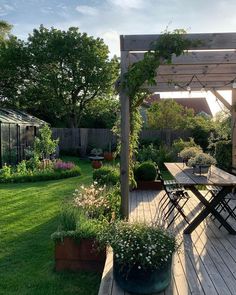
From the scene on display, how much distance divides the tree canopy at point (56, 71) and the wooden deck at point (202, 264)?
1639 cm

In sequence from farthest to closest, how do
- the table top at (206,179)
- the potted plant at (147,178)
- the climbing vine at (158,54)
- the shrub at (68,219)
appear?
the potted plant at (147,178) < the table top at (206,179) < the climbing vine at (158,54) < the shrub at (68,219)

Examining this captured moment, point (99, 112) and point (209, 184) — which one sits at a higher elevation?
point (99, 112)

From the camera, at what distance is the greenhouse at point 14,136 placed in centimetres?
1311

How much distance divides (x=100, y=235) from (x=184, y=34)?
8.75 ft

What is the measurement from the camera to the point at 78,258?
13.3ft

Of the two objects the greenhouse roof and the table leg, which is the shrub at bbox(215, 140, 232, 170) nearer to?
the table leg

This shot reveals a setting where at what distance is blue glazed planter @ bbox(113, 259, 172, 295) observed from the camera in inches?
121

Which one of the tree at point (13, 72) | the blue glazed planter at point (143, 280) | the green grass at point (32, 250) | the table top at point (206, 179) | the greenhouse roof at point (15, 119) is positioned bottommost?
the green grass at point (32, 250)

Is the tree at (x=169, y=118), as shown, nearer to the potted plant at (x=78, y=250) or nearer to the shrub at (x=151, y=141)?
the shrub at (x=151, y=141)

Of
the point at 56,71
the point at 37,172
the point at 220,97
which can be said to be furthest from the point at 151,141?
the point at 220,97

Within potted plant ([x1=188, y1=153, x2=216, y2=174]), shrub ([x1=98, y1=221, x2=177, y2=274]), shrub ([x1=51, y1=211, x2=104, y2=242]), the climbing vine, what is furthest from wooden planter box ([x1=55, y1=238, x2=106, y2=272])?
potted plant ([x1=188, y1=153, x2=216, y2=174])

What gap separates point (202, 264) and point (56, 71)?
19.1 m

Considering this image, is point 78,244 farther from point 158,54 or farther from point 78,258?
point 158,54

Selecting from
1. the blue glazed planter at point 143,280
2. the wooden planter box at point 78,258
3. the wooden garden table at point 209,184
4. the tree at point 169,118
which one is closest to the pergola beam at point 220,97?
the wooden garden table at point 209,184
